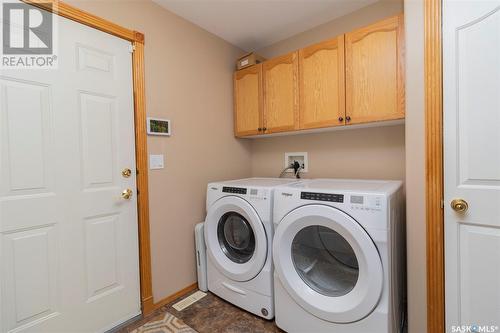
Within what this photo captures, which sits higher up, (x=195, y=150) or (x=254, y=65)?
(x=254, y=65)

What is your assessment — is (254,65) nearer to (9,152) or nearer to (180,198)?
(180,198)

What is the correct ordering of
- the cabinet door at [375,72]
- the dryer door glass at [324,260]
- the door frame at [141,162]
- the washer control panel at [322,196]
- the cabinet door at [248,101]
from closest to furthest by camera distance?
1. the washer control panel at [322,196]
2. the dryer door glass at [324,260]
3. the cabinet door at [375,72]
4. the door frame at [141,162]
5. the cabinet door at [248,101]

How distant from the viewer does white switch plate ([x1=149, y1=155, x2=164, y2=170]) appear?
1.73m

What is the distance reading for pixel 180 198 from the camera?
6.35 ft

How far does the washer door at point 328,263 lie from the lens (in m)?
1.17

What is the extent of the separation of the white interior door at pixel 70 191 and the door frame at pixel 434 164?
5.82ft

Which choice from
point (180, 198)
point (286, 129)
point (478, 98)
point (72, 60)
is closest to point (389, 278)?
point (478, 98)

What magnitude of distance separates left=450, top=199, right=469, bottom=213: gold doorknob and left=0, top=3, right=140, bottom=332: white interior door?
6.12 feet

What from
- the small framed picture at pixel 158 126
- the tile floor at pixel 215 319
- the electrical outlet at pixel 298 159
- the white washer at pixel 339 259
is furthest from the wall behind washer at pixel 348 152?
the tile floor at pixel 215 319

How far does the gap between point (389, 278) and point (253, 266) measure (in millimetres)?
818

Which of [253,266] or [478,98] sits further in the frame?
[253,266]

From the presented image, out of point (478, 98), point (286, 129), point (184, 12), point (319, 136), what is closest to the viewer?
point (478, 98)

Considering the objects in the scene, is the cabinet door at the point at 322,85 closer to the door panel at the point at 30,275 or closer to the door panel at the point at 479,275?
the door panel at the point at 479,275

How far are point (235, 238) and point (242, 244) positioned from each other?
88 millimetres
